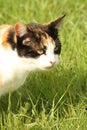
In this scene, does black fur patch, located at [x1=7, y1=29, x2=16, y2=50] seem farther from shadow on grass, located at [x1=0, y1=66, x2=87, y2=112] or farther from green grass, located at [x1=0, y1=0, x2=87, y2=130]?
shadow on grass, located at [x1=0, y1=66, x2=87, y2=112]

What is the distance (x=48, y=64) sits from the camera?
3.14 meters

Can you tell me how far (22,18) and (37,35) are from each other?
165 cm

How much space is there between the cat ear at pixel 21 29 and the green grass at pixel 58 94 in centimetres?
45

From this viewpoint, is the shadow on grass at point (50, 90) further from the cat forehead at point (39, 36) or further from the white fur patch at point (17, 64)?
the cat forehead at point (39, 36)

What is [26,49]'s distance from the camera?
3.19m

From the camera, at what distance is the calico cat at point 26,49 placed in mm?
3162

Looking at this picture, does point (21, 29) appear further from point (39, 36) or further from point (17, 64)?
point (17, 64)

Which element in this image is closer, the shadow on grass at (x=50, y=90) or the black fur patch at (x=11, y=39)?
the black fur patch at (x=11, y=39)

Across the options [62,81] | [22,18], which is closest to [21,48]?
[62,81]

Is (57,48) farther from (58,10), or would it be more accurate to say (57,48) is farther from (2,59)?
(58,10)

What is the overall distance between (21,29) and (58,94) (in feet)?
2.60

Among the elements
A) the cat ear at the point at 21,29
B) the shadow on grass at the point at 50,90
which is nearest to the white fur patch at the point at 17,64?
the cat ear at the point at 21,29

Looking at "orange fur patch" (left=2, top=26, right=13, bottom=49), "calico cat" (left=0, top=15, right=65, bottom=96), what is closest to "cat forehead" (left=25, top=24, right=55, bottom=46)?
"calico cat" (left=0, top=15, right=65, bottom=96)

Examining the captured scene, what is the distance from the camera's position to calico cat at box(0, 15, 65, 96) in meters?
3.16
